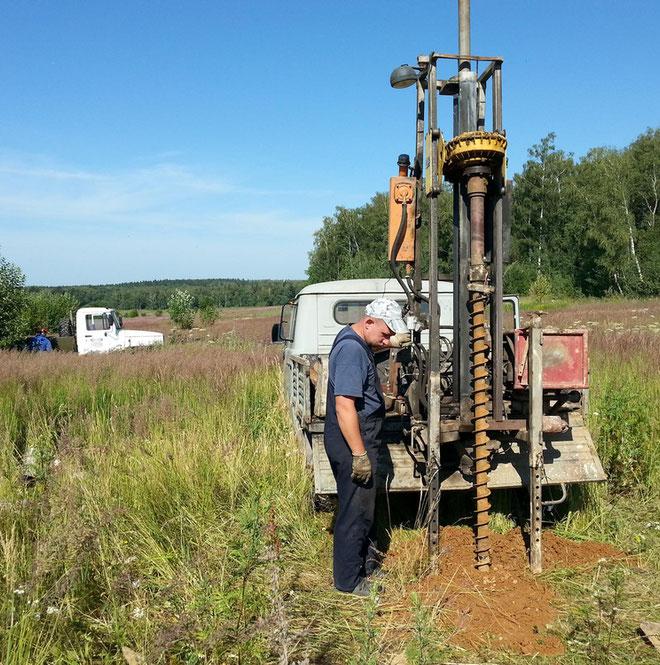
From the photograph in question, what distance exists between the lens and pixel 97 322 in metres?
23.4

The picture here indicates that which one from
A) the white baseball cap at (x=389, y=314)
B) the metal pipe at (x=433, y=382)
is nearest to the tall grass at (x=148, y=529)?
the metal pipe at (x=433, y=382)

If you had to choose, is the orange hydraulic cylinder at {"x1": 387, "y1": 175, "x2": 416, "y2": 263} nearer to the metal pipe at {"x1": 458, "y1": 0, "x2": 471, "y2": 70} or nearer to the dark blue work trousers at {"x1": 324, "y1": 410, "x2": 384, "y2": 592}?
the metal pipe at {"x1": 458, "y1": 0, "x2": 471, "y2": 70}

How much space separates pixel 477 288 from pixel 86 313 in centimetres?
2136

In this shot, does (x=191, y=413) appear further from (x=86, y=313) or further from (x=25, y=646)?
(x=86, y=313)

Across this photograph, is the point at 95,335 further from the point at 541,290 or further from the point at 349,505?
the point at 541,290

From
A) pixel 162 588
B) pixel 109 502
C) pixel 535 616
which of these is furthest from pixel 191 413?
pixel 535 616

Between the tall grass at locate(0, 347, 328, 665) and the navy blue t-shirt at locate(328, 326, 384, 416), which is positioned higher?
the navy blue t-shirt at locate(328, 326, 384, 416)

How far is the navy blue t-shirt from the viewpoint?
394cm

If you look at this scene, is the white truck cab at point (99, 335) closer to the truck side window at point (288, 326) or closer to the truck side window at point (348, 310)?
the truck side window at point (288, 326)

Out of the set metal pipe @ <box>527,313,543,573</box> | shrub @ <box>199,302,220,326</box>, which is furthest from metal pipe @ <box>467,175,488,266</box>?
shrub @ <box>199,302,220,326</box>

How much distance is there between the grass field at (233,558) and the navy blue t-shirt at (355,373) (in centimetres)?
92

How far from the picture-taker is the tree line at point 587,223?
4466 centimetres

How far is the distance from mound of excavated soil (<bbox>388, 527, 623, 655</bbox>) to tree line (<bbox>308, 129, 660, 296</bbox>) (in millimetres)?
37765

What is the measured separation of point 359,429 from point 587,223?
4756 centimetres
